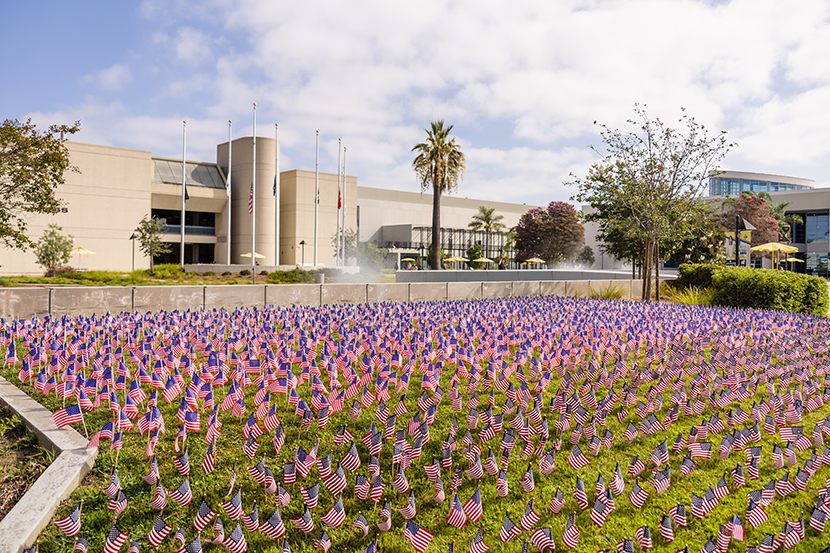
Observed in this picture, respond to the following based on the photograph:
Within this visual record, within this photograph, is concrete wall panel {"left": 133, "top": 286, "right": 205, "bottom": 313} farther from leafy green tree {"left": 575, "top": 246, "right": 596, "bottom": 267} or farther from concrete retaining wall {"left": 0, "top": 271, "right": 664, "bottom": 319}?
leafy green tree {"left": 575, "top": 246, "right": 596, "bottom": 267}

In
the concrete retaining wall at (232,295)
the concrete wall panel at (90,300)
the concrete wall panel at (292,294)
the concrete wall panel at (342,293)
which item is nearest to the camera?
the concrete retaining wall at (232,295)

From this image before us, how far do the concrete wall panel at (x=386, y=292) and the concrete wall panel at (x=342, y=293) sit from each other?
199 mm

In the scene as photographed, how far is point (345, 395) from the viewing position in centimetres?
589

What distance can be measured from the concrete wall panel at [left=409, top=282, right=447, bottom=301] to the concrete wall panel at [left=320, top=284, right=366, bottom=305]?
1631 millimetres

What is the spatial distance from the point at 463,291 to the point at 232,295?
704 cm

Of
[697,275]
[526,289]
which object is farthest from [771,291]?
[526,289]

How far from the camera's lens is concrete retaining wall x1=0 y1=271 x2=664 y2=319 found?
36.2 ft

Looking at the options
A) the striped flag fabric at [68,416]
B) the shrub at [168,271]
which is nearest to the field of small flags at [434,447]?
the striped flag fabric at [68,416]

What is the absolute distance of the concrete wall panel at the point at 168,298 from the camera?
39.1 ft

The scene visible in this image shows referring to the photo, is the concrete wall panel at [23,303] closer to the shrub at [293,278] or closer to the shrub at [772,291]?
the shrub at [772,291]

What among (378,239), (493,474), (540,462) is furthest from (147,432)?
(378,239)

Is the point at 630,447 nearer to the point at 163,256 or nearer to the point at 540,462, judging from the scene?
the point at 540,462

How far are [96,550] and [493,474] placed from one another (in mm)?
2799

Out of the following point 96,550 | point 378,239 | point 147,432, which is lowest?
point 96,550
